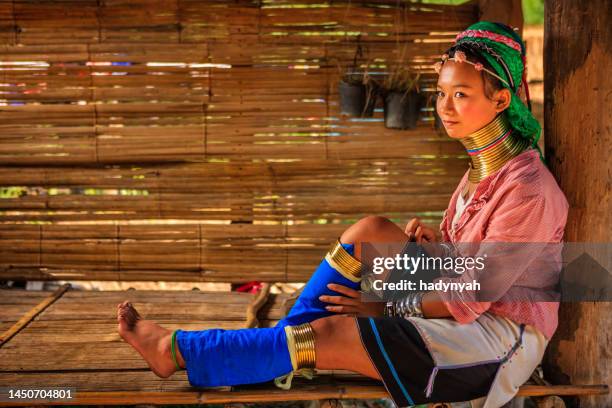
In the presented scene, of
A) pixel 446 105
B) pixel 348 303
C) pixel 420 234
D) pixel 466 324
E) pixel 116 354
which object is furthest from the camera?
pixel 116 354

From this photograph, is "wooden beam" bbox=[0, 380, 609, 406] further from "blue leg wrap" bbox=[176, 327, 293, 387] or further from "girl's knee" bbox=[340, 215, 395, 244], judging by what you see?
"girl's knee" bbox=[340, 215, 395, 244]

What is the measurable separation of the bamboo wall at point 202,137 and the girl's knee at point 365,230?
1547 mm

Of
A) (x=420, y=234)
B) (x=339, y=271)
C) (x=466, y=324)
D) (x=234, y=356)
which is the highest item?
(x=420, y=234)

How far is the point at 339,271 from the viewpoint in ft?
9.63

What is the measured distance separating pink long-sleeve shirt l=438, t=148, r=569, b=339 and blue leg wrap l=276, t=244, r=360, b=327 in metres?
0.44

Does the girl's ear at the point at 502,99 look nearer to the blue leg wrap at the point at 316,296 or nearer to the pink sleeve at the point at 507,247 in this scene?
the pink sleeve at the point at 507,247

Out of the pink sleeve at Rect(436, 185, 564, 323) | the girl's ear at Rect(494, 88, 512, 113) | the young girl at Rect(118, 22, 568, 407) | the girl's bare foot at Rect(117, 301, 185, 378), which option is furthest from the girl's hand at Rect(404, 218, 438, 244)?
the girl's bare foot at Rect(117, 301, 185, 378)

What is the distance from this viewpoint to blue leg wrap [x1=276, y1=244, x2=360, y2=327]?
2891 mm

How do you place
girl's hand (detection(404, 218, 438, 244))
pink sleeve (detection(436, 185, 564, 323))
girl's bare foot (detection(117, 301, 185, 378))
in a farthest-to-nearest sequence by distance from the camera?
girl's hand (detection(404, 218, 438, 244)), girl's bare foot (detection(117, 301, 185, 378)), pink sleeve (detection(436, 185, 564, 323))

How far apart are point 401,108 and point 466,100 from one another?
1.53 metres

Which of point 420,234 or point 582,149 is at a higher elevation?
point 582,149

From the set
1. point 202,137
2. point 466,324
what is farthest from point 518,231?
point 202,137

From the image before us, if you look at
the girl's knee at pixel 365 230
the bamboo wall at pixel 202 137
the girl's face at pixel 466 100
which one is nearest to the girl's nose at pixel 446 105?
the girl's face at pixel 466 100

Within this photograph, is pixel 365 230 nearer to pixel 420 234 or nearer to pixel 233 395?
pixel 420 234
